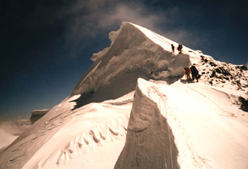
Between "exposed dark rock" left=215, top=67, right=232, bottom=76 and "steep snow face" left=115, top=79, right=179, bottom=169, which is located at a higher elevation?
"exposed dark rock" left=215, top=67, right=232, bottom=76

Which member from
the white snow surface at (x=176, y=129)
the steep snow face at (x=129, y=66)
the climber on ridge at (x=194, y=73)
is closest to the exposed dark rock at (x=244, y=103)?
the white snow surface at (x=176, y=129)

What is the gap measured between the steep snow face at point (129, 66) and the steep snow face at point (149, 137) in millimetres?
5982

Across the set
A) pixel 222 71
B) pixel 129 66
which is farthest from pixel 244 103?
pixel 129 66

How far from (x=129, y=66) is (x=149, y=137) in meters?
8.97

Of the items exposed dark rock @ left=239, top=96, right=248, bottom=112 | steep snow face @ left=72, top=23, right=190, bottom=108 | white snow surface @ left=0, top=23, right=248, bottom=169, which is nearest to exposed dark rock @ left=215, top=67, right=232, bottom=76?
white snow surface @ left=0, top=23, right=248, bottom=169

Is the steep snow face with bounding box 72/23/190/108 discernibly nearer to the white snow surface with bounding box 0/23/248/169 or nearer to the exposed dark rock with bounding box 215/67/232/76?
the white snow surface with bounding box 0/23/248/169

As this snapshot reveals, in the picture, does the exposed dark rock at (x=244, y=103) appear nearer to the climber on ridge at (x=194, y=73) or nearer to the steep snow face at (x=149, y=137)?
the climber on ridge at (x=194, y=73)

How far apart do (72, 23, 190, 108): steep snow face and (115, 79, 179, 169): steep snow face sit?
19.6 ft

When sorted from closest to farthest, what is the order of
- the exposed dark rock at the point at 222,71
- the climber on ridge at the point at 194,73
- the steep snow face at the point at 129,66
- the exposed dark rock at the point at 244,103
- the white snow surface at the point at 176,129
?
the white snow surface at the point at 176,129 → the exposed dark rock at the point at 244,103 → the climber on ridge at the point at 194,73 → the exposed dark rock at the point at 222,71 → the steep snow face at the point at 129,66

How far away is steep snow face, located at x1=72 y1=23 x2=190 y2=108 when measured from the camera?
29.3 feet

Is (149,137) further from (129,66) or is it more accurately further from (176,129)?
(129,66)

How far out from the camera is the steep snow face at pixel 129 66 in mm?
8940

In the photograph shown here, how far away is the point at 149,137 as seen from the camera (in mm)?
2502

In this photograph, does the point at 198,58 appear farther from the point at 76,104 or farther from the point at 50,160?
the point at 76,104
